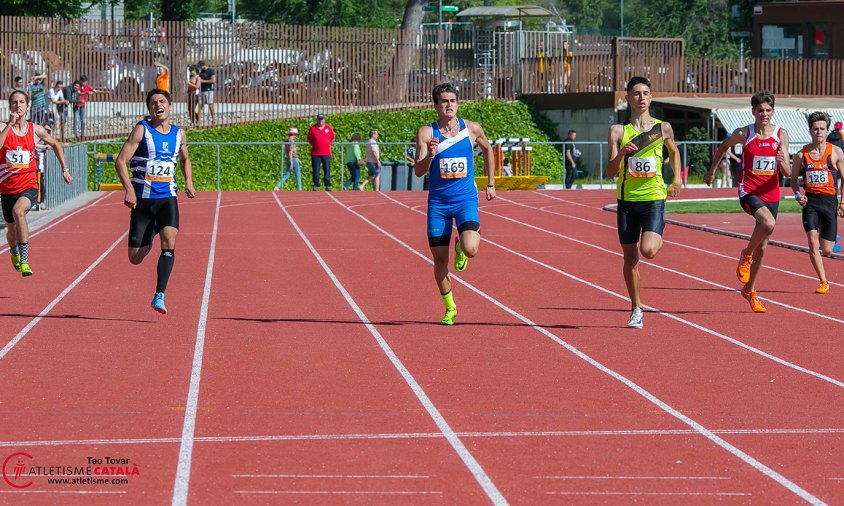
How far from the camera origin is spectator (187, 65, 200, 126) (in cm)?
3778

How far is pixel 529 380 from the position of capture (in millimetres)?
8922

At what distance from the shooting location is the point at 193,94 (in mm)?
38438

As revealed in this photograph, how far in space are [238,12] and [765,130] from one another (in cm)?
7042

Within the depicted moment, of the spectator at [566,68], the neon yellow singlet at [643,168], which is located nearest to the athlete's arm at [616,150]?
the neon yellow singlet at [643,168]

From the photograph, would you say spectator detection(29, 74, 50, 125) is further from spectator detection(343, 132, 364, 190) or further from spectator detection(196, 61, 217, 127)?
spectator detection(343, 132, 364, 190)

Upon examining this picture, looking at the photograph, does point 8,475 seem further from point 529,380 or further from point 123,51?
point 123,51

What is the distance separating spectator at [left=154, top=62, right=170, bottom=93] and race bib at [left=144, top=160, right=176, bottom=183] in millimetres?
24549

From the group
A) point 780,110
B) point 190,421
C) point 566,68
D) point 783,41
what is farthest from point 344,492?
point 783,41

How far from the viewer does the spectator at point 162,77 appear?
118 feet

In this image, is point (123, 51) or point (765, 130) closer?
point (765, 130)

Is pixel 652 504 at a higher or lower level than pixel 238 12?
lower

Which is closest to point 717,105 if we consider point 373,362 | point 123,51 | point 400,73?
point 400,73

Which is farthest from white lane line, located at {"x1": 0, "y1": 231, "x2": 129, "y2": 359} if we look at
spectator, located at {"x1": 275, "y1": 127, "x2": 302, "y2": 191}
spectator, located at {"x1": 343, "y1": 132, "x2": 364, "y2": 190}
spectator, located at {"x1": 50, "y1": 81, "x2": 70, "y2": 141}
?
spectator, located at {"x1": 50, "y1": 81, "x2": 70, "y2": 141}

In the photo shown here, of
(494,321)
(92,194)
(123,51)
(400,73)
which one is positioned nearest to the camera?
(494,321)
